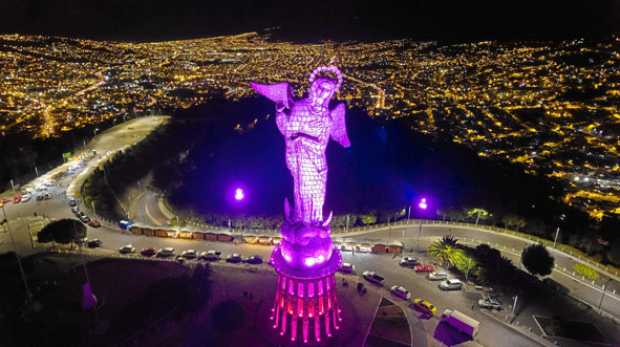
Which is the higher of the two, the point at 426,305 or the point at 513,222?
the point at 513,222

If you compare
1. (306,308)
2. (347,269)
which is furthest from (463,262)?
(306,308)

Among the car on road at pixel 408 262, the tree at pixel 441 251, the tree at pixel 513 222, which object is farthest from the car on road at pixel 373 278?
the tree at pixel 513 222

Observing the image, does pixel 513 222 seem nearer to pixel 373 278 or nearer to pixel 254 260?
pixel 373 278

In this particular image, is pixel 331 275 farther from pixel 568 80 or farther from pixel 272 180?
pixel 568 80

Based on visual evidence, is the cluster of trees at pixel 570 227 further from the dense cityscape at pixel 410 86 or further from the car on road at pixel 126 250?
the car on road at pixel 126 250

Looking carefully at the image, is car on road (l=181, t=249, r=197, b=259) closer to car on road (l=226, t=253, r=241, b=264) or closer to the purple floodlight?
car on road (l=226, t=253, r=241, b=264)
